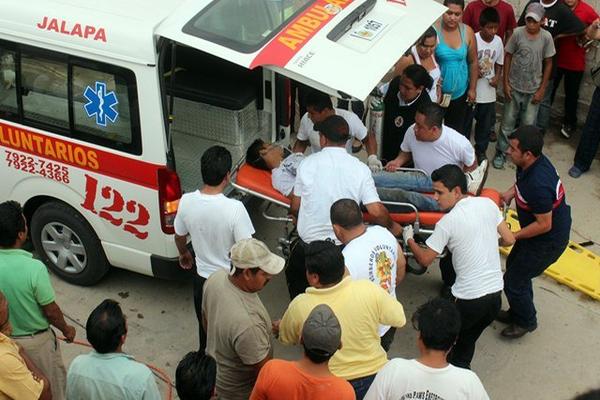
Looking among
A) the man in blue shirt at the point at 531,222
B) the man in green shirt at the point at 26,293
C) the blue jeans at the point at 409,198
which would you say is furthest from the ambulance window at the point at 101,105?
the man in blue shirt at the point at 531,222

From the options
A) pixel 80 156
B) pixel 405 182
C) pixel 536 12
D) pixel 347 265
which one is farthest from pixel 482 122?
pixel 80 156

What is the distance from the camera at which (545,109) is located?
773 cm

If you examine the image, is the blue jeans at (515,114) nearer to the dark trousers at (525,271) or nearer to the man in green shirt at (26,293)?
the dark trousers at (525,271)

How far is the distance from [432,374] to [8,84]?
3.74 m

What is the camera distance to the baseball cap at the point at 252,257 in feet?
12.1

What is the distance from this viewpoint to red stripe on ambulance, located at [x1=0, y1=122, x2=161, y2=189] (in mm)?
4945

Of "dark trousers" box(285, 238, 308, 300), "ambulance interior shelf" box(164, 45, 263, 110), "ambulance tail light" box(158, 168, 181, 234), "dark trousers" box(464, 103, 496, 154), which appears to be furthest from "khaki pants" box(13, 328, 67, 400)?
"dark trousers" box(464, 103, 496, 154)

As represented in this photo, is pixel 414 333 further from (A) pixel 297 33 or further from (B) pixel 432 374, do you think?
(A) pixel 297 33

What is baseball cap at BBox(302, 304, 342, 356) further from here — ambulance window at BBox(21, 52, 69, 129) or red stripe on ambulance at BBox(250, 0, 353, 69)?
ambulance window at BBox(21, 52, 69, 129)

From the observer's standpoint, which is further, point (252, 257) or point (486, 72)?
point (486, 72)

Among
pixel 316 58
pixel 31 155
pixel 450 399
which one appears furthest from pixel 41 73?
pixel 450 399

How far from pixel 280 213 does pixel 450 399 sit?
3526 millimetres

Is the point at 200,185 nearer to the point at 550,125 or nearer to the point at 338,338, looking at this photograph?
the point at 338,338

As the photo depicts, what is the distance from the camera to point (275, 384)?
10.6 ft
